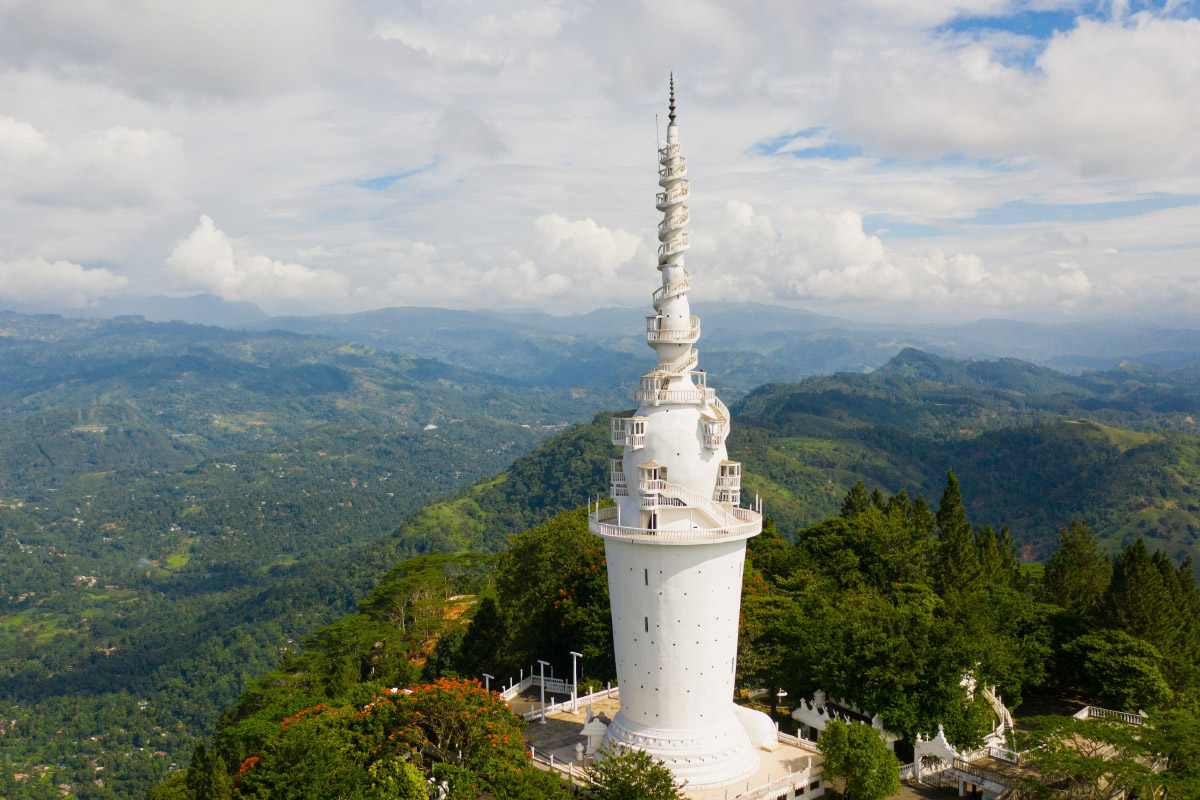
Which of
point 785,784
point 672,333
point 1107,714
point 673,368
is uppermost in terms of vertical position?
point 672,333

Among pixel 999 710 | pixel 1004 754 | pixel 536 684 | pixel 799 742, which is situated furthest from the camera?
pixel 536 684

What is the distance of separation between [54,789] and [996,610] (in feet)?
406

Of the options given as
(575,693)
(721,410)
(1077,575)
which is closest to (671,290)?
(721,410)

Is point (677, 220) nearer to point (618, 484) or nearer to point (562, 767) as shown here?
point (618, 484)

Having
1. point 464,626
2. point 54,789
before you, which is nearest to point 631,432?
point 464,626

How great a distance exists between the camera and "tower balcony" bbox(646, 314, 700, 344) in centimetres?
3154

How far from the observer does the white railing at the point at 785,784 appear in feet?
96.5

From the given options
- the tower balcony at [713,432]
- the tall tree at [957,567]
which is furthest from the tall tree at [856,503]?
the tower balcony at [713,432]

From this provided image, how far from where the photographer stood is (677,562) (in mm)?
29828

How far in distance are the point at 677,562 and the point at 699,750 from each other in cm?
687

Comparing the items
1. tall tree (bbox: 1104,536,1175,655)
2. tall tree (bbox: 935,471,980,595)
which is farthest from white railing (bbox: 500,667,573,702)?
tall tree (bbox: 1104,536,1175,655)

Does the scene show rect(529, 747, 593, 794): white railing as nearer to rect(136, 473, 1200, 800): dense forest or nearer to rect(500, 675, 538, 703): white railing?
rect(136, 473, 1200, 800): dense forest

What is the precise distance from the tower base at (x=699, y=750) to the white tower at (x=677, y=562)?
0.04m

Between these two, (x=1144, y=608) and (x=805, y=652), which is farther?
(x=1144, y=608)
